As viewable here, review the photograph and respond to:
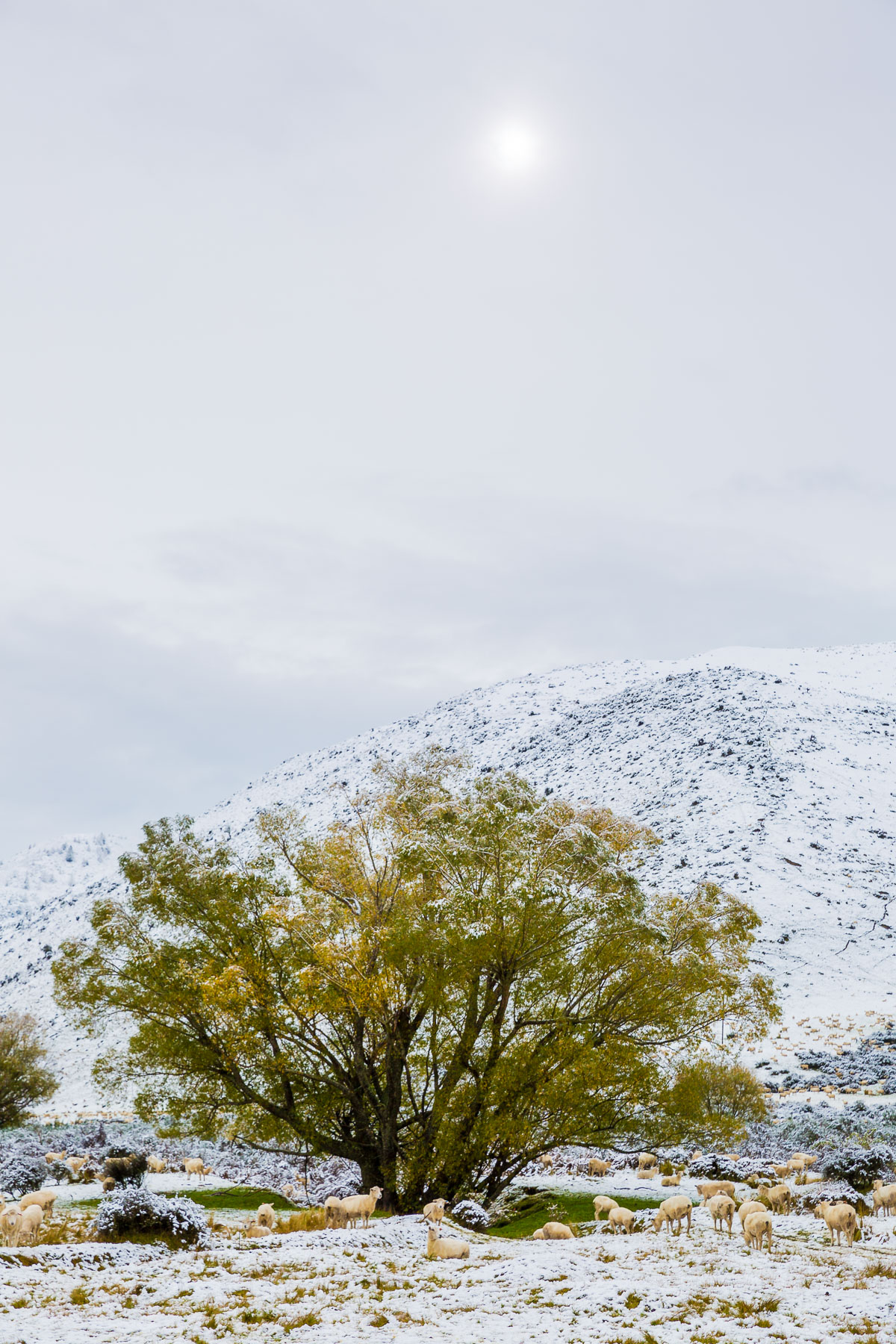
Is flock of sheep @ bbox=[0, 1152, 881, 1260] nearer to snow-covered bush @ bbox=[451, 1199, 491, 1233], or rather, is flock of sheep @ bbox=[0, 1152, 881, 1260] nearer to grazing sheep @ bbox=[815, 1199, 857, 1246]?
grazing sheep @ bbox=[815, 1199, 857, 1246]

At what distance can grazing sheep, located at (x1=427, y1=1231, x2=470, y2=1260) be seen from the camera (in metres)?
13.2

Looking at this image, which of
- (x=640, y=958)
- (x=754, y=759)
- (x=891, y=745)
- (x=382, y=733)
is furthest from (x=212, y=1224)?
(x=382, y=733)

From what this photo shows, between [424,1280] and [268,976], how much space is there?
9659 mm

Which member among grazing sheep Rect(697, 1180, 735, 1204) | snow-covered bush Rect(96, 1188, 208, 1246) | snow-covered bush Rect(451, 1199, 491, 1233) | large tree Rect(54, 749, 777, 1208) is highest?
large tree Rect(54, 749, 777, 1208)

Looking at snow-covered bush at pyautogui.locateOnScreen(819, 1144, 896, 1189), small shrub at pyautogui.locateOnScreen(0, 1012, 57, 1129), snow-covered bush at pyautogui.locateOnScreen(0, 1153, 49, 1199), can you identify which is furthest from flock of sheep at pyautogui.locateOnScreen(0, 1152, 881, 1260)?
small shrub at pyautogui.locateOnScreen(0, 1012, 57, 1129)

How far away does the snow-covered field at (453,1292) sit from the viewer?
367 inches

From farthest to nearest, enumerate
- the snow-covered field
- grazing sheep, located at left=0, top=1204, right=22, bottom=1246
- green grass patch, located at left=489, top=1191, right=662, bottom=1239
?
green grass patch, located at left=489, top=1191, right=662, bottom=1239 < grazing sheep, located at left=0, top=1204, right=22, bottom=1246 < the snow-covered field

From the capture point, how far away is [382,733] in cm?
13438

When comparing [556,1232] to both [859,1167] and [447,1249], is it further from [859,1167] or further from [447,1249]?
[859,1167]

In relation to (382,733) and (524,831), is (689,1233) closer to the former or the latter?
(524,831)

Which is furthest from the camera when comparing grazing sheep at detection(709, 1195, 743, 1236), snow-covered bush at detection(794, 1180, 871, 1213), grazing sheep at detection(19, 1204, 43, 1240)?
snow-covered bush at detection(794, 1180, 871, 1213)

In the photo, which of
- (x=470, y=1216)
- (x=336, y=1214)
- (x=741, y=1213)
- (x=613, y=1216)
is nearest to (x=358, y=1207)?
(x=336, y=1214)

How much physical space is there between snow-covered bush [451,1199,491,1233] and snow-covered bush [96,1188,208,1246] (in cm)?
528

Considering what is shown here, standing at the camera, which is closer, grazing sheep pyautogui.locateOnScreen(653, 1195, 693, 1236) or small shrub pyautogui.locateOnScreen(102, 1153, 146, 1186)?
grazing sheep pyautogui.locateOnScreen(653, 1195, 693, 1236)
